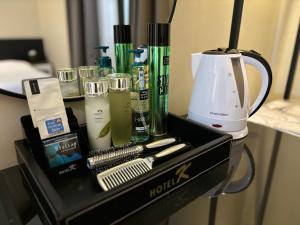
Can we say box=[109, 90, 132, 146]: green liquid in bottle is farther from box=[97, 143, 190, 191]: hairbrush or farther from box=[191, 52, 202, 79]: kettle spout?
box=[191, 52, 202, 79]: kettle spout

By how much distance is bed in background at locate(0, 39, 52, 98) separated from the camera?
0.51 metres

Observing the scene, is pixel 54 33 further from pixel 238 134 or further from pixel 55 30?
pixel 238 134

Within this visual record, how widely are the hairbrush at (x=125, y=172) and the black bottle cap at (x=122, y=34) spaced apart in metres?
0.30

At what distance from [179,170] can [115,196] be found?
15 centimetres

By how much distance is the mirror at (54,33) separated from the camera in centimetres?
51

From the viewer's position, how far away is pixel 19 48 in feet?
1.70

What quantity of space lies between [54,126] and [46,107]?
0.13 feet

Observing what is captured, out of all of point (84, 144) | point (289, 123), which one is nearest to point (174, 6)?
point (84, 144)

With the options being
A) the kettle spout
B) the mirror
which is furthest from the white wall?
the kettle spout

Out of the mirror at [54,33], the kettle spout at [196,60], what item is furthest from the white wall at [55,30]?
the kettle spout at [196,60]

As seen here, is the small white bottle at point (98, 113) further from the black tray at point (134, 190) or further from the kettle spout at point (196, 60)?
the kettle spout at point (196, 60)

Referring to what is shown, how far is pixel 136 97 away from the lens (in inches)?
23.1

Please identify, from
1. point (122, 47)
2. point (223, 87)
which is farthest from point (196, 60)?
point (122, 47)

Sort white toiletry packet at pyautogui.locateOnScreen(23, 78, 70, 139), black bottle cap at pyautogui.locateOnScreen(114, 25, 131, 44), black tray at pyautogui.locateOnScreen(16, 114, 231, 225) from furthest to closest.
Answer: black bottle cap at pyautogui.locateOnScreen(114, 25, 131, 44), white toiletry packet at pyautogui.locateOnScreen(23, 78, 70, 139), black tray at pyautogui.locateOnScreen(16, 114, 231, 225)
